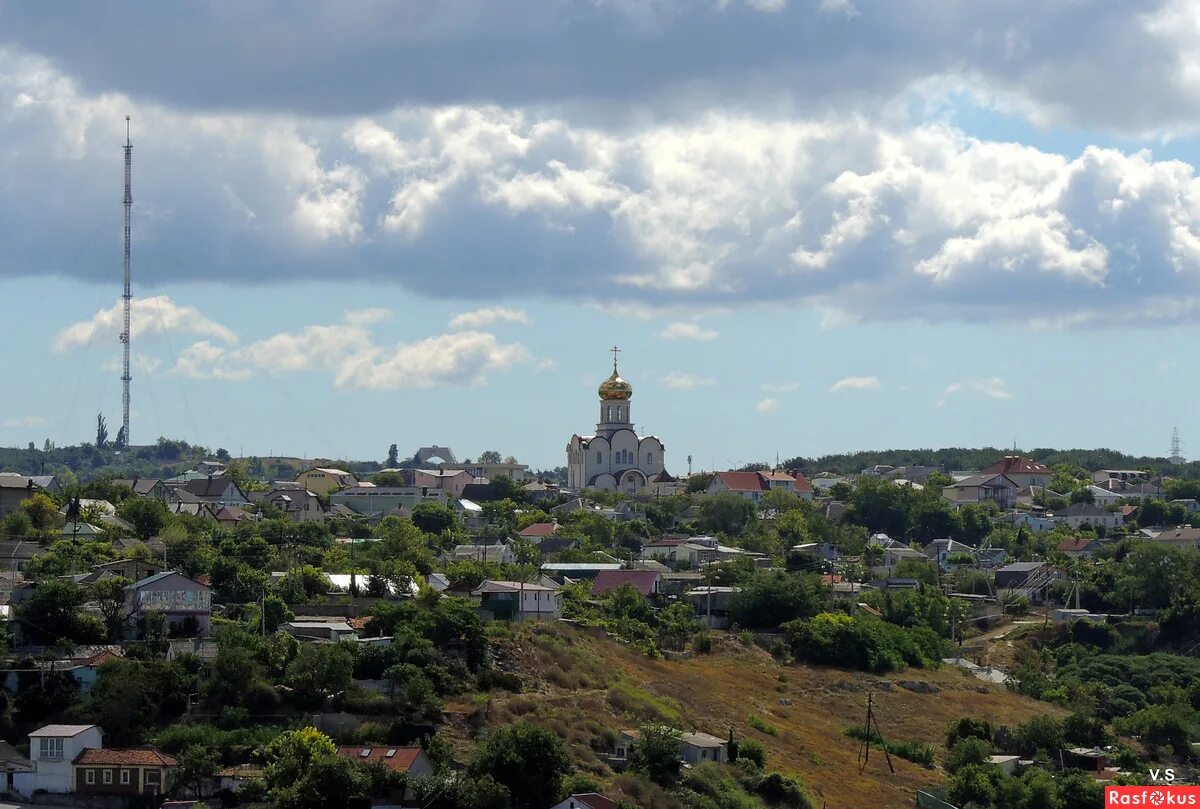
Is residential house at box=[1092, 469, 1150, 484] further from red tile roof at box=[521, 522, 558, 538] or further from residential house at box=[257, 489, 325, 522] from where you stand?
residential house at box=[257, 489, 325, 522]

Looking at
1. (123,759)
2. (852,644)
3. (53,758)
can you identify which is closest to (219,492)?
(852,644)

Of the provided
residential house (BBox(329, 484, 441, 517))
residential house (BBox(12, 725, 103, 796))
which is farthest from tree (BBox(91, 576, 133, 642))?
residential house (BBox(329, 484, 441, 517))

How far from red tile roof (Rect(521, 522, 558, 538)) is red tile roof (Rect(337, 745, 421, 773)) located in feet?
146

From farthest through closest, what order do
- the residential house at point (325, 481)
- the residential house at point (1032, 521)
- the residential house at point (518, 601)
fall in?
the residential house at point (325, 481) → the residential house at point (1032, 521) → the residential house at point (518, 601)

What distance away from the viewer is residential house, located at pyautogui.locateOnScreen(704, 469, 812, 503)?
113750 millimetres

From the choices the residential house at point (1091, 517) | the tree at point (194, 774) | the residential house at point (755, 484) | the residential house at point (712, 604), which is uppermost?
the residential house at point (755, 484)

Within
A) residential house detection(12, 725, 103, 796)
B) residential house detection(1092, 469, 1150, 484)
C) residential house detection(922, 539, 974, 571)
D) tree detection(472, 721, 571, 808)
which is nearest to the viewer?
tree detection(472, 721, 571, 808)

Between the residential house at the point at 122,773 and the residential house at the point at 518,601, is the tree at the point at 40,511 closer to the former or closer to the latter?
the residential house at the point at 518,601

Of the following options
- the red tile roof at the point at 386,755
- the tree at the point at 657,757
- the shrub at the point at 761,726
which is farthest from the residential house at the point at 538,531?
the red tile roof at the point at 386,755

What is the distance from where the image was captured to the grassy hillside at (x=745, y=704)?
5156 cm

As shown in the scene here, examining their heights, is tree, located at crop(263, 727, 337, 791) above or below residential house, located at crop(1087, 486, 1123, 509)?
below

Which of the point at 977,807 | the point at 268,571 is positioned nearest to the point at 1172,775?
the point at 977,807

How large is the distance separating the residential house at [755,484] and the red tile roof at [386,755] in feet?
205

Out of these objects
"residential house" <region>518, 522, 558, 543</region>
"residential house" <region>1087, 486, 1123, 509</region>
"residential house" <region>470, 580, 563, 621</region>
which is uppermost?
"residential house" <region>1087, 486, 1123, 509</region>
